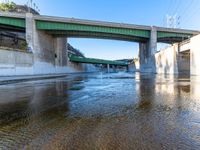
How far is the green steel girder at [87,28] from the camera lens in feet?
176

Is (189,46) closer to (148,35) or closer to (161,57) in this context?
(161,57)

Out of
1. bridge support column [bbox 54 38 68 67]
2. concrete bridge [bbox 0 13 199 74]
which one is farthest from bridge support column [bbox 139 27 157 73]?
bridge support column [bbox 54 38 68 67]

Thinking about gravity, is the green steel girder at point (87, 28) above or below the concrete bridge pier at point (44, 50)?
above

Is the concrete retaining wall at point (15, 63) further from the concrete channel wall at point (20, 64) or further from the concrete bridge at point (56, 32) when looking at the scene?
the concrete bridge at point (56, 32)

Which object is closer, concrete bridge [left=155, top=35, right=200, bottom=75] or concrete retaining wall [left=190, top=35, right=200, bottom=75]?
concrete retaining wall [left=190, top=35, right=200, bottom=75]

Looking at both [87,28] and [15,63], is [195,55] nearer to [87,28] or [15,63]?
[87,28]

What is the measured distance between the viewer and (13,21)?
50.7 meters

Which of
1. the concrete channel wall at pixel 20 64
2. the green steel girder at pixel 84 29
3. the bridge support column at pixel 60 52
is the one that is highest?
the green steel girder at pixel 84 29

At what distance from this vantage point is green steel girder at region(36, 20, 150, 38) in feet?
176

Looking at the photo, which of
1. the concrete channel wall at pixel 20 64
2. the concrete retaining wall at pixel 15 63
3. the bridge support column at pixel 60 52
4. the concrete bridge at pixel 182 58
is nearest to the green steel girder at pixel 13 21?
the concrete channel wall at pixel 20 64

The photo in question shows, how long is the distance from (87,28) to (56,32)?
30.1 feet

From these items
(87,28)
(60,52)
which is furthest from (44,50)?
(60,52)

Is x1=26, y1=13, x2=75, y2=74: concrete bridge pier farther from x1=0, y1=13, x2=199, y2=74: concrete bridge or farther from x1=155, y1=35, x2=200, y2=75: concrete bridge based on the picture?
x1=155, y1=35, x2=200, y2=75: concrete bridge

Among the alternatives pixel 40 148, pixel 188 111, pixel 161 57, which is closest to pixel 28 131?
pixel 40 148
